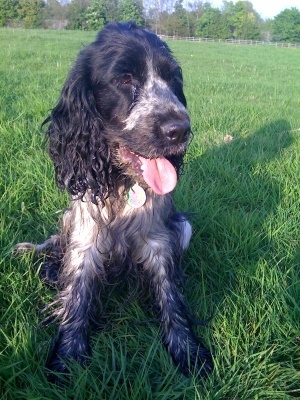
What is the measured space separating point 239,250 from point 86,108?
4.94ft

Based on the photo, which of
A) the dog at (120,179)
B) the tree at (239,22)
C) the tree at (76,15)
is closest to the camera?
the dog at (120,179)

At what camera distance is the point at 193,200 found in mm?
3865

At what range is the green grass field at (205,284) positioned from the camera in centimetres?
212

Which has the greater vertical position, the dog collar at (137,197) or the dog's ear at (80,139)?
the dog's ear at (80,139)

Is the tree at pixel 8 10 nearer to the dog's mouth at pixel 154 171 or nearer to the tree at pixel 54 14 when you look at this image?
the tree at pixel 54 14

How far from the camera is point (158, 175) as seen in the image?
2.52 metres

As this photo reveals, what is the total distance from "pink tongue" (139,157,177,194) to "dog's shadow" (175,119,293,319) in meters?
0.72

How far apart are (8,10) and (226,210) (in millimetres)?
61050

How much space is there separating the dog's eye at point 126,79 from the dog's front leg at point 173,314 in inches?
37.0

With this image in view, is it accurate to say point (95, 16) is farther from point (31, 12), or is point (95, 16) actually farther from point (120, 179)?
point (120, 179)

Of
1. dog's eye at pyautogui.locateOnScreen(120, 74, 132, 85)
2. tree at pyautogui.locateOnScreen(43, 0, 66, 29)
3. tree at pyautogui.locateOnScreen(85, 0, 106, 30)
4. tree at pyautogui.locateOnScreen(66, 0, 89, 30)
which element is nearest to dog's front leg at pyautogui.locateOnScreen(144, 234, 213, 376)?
dog's eye at pyautogui.locateOnScreen(120, 74, 132, 85)

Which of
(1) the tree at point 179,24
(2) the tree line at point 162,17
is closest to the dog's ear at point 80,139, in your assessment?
(2) the tree line at point 162,17

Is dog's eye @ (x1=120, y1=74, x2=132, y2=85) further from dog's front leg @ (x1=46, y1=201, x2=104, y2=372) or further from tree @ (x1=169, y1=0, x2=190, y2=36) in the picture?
tree @ (x1=169, y1=0, x2=190, y2=36)

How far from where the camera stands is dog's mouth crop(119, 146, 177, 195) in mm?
2482
